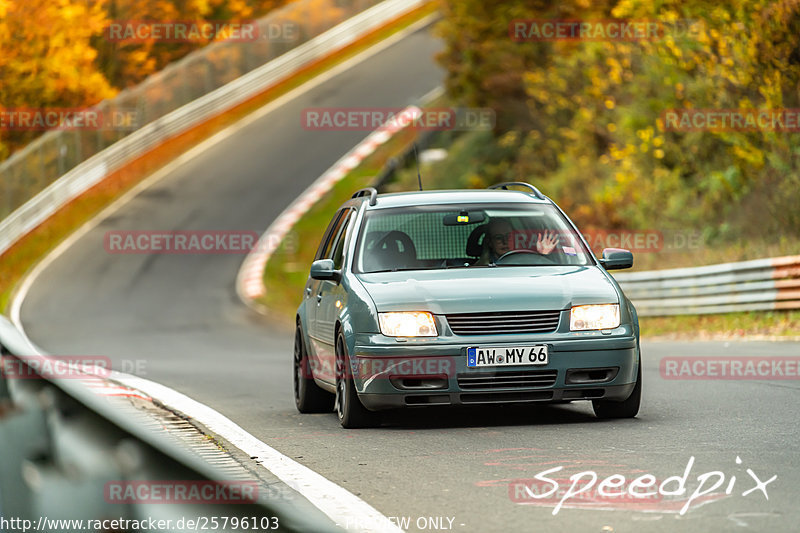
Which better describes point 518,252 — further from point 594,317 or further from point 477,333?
point 477,333

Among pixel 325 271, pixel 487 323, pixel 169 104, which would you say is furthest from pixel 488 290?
pixel 169 104

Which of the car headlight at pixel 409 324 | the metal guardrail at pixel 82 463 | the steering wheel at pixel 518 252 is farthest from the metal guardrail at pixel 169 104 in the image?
the metal guardrail at pixel 82 463

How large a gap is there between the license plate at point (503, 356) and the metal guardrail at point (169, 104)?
33.3 metres

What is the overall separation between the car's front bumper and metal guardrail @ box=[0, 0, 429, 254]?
3301 cm

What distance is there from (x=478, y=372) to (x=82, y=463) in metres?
5.57

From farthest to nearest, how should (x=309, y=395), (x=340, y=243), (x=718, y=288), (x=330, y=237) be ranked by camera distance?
(x=718, y=288) → (x=330, y=237) → (x=340, y=243) → (x=309, y=395)

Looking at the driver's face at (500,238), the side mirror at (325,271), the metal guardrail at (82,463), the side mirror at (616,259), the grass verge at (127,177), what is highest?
the metal guardrail at (82,463)

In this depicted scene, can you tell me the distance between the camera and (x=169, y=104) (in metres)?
52.6

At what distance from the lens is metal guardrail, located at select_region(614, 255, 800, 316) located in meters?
20.7

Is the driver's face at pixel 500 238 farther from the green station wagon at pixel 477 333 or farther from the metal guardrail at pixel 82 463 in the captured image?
the metal guardrail at pixel 82 463

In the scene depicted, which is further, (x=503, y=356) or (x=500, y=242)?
(x=500, y=242)

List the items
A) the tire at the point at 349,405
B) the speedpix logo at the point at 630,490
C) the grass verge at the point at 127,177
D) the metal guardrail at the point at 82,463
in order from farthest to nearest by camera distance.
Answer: the grass verge at the point at 127,177
the tire at the point at 349,405
the speedpix logo at the point at 630,490
the metal guardrail at the point at 82,463

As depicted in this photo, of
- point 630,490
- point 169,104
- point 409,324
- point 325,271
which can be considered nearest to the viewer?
point 630,490

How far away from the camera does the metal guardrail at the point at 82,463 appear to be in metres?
2.90
